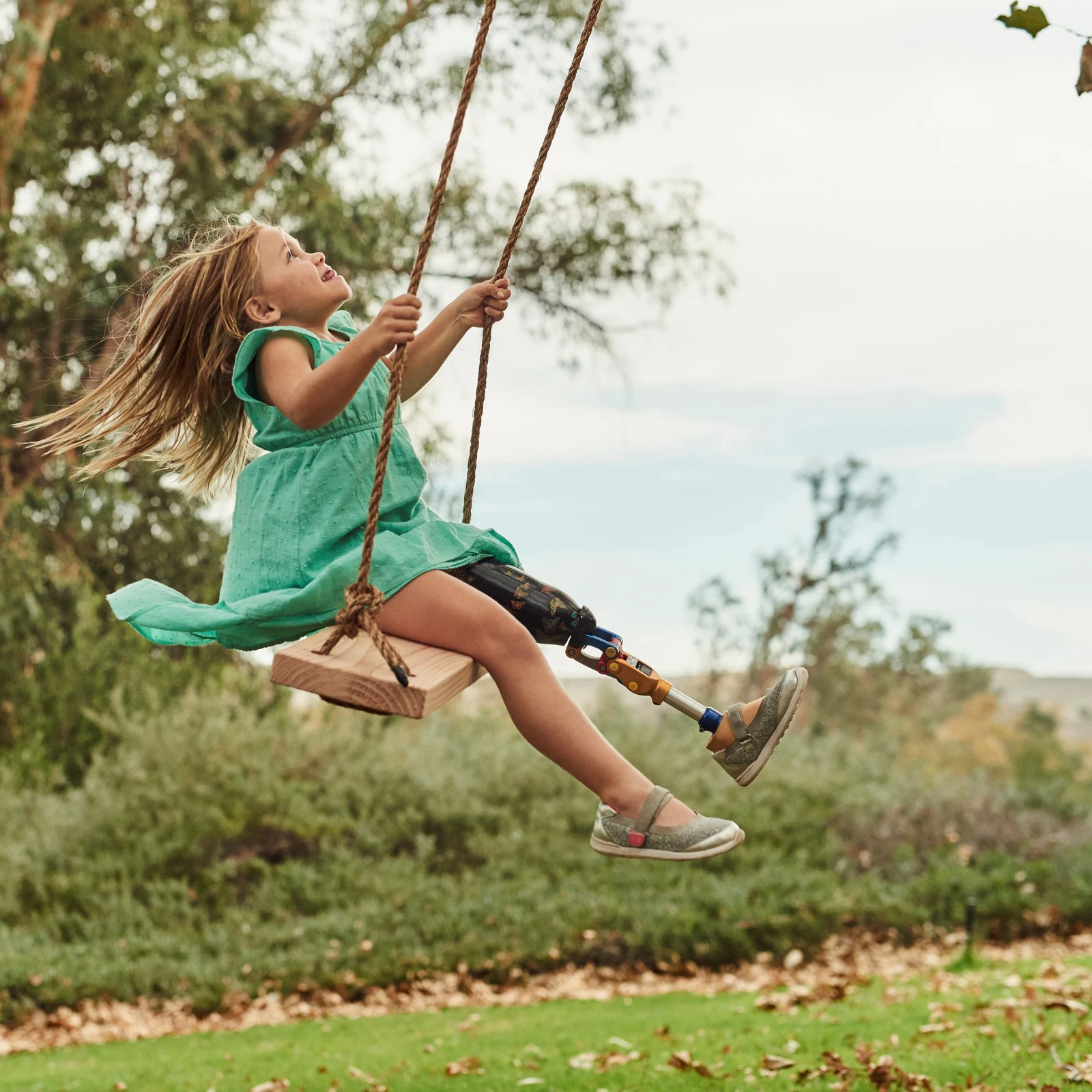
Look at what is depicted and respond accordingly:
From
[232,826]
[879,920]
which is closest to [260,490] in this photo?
[232,826]

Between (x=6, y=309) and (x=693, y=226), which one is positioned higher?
(x=693, y=226)

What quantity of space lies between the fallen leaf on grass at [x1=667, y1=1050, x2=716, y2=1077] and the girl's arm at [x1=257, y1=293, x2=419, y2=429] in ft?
10.0

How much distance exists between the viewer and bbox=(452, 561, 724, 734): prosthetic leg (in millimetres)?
2438

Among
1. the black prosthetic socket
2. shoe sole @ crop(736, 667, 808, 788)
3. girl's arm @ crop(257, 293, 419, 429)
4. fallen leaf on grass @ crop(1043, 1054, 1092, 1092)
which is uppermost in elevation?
girl's arm @ crop(257, 293, 419, 429)

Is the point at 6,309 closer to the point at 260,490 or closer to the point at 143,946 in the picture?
the point at 143,946

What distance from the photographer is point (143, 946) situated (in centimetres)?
698

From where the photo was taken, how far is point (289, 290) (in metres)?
2.46

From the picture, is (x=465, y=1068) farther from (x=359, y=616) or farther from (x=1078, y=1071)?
(x=359, y=616)

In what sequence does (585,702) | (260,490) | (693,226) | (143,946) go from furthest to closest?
(585,702) < (693,226) < (143,946) < (260,490)

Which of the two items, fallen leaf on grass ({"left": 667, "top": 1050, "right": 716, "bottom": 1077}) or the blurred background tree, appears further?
the blurred background tree

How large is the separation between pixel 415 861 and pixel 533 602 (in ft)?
19.6

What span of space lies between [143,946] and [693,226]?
22.3ft

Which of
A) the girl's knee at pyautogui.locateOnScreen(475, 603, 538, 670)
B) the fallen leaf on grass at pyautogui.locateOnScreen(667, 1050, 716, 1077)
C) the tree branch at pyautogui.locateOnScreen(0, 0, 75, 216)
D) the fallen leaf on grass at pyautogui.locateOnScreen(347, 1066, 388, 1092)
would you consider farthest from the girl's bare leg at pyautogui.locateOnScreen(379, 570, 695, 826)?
the tree branch at pyautogui.locateOnScreen(0, 0, 75, 216)

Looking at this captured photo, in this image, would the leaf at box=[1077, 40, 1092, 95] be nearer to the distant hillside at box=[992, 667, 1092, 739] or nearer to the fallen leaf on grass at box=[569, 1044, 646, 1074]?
the fallen leaf on grass at box=[569, 1044, 646, 1074]
